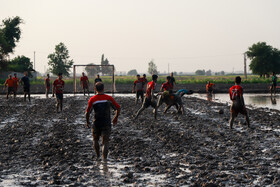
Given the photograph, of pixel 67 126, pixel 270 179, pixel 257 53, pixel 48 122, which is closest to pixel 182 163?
pixel 270 179

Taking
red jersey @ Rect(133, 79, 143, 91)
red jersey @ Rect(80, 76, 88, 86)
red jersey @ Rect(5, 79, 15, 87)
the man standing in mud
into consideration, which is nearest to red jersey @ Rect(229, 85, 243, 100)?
the man standing in mud

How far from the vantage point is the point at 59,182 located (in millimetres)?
6785

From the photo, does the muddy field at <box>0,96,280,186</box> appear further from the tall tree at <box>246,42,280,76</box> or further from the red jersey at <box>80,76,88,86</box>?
the tall tree at <box>246,42,280,76</box>

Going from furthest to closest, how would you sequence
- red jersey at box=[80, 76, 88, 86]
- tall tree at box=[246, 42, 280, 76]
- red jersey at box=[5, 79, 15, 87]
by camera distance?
tall tree at box=[246, 42, 280, 76] → red jersey at box=[80, 76, 88, 86] → red jersey at box=[5, 79, 15, 87]

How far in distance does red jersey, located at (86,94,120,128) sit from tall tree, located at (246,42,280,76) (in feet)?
307

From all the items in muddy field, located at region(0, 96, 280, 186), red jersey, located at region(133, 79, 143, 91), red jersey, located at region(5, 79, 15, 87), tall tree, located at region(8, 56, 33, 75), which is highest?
tall tree, located at region(8, 56, 33, 75)

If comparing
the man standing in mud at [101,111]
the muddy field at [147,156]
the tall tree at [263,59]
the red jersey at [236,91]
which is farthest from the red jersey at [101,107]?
the tall tree at [263,59]

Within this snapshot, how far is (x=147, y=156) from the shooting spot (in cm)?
905

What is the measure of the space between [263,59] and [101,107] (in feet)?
309

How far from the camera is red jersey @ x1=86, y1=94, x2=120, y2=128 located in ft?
27.1

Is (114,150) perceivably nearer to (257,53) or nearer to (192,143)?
(192,143)

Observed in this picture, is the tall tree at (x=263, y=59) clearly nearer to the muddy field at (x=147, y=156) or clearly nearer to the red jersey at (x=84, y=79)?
the red jersey at (x=84, y=79)

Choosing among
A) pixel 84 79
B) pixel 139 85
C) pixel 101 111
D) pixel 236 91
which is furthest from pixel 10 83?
pixel 101 111

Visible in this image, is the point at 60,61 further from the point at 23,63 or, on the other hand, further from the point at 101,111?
the point at 101,111
